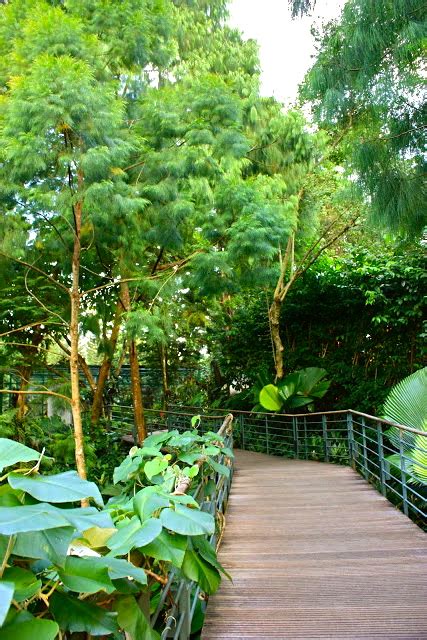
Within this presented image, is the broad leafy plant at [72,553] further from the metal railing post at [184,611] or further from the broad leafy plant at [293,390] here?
the broad leafy plant at [293,390]

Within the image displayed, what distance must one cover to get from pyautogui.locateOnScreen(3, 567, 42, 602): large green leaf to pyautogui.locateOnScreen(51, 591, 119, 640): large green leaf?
0.07 m

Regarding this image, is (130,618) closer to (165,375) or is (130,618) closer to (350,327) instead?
(350,327)

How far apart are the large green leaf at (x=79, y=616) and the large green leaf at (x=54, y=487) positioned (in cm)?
15

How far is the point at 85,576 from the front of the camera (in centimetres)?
81

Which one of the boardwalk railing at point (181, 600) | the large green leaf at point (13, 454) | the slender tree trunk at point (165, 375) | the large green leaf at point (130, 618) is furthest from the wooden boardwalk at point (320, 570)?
the slender tree trunk at point (165, 375)

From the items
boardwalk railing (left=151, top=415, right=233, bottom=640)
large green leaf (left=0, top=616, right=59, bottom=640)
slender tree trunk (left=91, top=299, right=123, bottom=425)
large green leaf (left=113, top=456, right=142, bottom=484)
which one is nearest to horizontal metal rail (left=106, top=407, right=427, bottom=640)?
boardwalk railing (left=151, top=415, right=233, bottom=640)

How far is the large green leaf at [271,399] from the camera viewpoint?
29.0 feet

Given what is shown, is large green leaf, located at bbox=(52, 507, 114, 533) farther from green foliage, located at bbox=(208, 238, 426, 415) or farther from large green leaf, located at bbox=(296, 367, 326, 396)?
large green leaf, located at bbox=(296, 367, 326, 396)

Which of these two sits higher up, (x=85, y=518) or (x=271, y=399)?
(x=85, y=518)

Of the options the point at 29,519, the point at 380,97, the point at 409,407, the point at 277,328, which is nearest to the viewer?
the point at 29,519

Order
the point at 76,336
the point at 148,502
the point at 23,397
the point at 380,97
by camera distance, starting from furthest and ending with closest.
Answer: the point at 23,397, the point at 76,336, the point at 380,97, the point at 148,502

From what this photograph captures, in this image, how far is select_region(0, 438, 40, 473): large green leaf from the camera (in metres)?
0.88

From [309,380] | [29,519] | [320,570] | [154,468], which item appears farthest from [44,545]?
[309,380]

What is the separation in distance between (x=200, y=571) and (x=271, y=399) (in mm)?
7663
